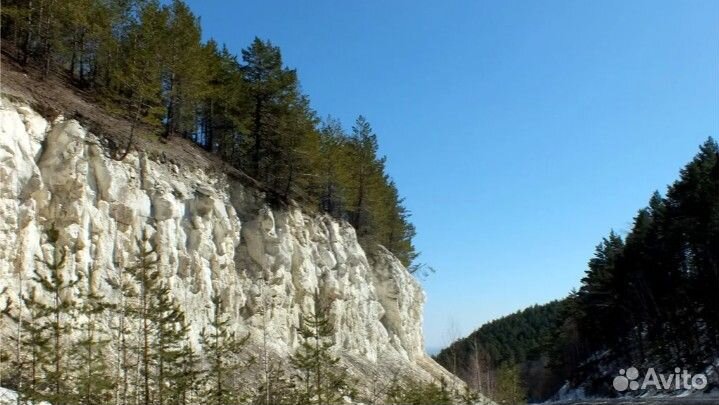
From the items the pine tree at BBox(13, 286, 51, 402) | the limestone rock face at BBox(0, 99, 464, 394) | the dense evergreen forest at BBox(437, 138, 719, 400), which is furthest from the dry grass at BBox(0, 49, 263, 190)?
the dense evergreen forest at BBox(437, 138, 719, 400)

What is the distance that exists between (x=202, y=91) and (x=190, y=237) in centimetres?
1053

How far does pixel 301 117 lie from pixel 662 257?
3572cm

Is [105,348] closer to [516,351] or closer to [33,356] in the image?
[33,356]

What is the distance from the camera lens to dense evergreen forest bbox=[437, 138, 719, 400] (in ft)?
157

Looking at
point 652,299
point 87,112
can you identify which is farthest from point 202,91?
point 652,299

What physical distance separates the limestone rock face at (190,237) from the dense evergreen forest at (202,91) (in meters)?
3.27

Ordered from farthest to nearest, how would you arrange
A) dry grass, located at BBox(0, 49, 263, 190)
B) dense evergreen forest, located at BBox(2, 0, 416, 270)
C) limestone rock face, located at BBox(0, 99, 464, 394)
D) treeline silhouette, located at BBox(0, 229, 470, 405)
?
dense evergreen forest, located at BBox(2, 0, 416, 270) → dry grass, located at BBox(0, 49, 263, 190) → limestone rock face, located at BBox(0, 99, 464, 394) → treeline silhouette, located at BBox(0, 229, 470, 405)

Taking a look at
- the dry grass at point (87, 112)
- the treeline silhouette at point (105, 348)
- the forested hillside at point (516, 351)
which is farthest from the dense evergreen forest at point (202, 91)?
the forested hillside at point (516, 351)

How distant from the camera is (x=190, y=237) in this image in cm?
3048

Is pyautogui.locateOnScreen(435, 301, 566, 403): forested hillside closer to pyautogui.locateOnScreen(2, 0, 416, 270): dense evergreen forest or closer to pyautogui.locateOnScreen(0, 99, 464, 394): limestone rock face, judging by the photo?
pyautogui.locateOnScreen(0, 99, 464, 394): limestone rock face

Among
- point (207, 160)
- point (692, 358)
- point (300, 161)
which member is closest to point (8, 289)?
point (207, 160)

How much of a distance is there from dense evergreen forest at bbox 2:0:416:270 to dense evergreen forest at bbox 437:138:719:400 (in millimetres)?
18556

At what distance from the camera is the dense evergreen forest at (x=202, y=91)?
33125mm

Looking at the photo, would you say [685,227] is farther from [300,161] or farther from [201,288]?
[201,288]
